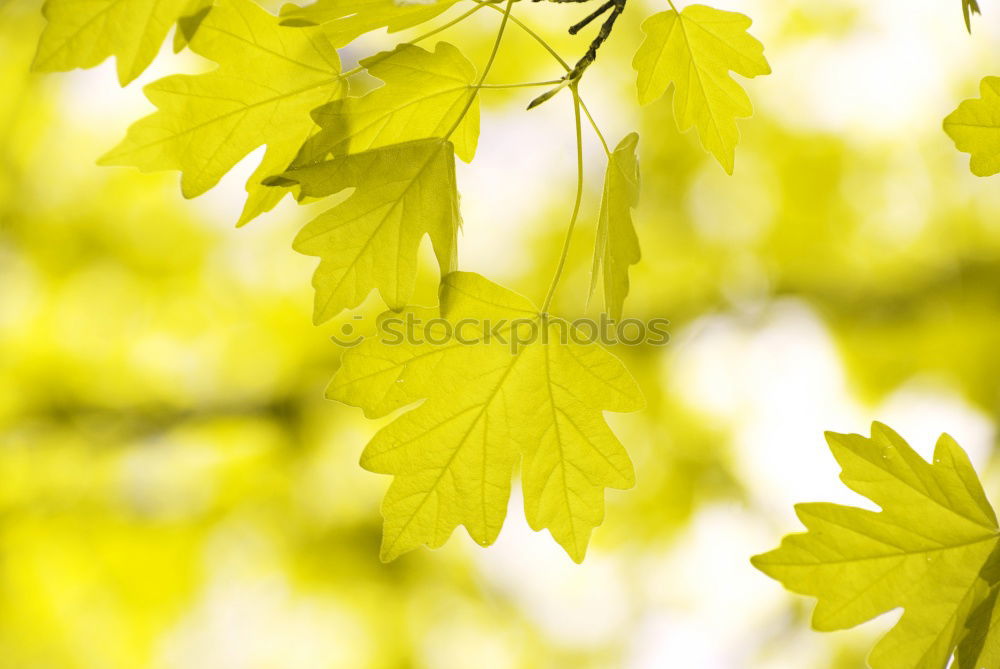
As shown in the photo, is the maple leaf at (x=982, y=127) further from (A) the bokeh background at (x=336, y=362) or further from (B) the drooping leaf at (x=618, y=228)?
(A) the bokeh background at (x=336, y=362)

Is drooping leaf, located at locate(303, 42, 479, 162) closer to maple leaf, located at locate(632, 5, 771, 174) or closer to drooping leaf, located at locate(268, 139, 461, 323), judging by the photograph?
drooping leaf, located at locate(268, 139, 461, 323)

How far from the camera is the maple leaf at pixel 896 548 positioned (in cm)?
83

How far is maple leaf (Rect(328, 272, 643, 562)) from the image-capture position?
3.14ft

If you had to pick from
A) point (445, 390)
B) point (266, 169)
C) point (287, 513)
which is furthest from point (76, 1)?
point (287, 513)

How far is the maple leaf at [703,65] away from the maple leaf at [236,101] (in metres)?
0.40

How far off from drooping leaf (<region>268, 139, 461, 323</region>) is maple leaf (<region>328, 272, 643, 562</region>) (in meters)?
0.07

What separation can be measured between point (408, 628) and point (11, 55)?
153 inches

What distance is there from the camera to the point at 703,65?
105 centimetres

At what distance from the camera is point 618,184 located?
0.95 m

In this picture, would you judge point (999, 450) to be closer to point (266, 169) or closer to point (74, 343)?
point (266, 169)

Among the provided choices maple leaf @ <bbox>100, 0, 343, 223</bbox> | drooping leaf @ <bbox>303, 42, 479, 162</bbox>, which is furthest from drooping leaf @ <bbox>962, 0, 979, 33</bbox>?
maple leaf @ <bbox>100, 0, 343, 223</bbox>

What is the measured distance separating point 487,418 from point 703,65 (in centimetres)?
54

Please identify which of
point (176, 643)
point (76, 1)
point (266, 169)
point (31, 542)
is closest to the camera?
point (76, 1)

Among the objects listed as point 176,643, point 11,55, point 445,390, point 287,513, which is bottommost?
point 176,643
